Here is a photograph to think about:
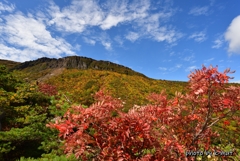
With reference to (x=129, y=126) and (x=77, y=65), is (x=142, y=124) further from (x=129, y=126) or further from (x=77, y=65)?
(x=77, y=65)

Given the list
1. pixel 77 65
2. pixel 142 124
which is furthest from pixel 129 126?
pixel 77 65

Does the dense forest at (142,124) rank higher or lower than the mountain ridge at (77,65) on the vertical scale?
lower

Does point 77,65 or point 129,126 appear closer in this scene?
point 129,126

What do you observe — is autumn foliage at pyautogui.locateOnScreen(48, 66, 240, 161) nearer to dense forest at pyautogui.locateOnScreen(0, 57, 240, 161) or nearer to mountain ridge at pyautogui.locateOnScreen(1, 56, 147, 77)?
dense forest at pyautogui.locateOnScreen(0, 57, 240, 161)

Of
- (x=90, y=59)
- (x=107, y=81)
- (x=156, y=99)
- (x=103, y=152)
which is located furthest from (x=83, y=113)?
(x=90, y=59)

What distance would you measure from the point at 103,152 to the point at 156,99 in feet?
5.32

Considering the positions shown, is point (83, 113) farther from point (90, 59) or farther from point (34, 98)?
point (90, 59)

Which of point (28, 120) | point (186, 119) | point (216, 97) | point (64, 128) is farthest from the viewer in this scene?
point (28, 120)

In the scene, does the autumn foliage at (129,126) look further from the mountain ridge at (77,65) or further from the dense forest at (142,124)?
the mountain ridge at (77,65)

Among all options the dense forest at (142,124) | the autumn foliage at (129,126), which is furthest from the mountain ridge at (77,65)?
the autumn foliage at (129,126)

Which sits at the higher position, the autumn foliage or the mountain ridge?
the mountain ridge

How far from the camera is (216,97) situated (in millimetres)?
3352

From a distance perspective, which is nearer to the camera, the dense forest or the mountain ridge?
the dense forest

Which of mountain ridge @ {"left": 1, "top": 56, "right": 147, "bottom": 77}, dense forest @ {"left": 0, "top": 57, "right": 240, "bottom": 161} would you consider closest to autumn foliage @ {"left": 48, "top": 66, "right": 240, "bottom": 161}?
dense forest @ {"left": 0, "top": 57, "right": 240, "bottom": 161}
